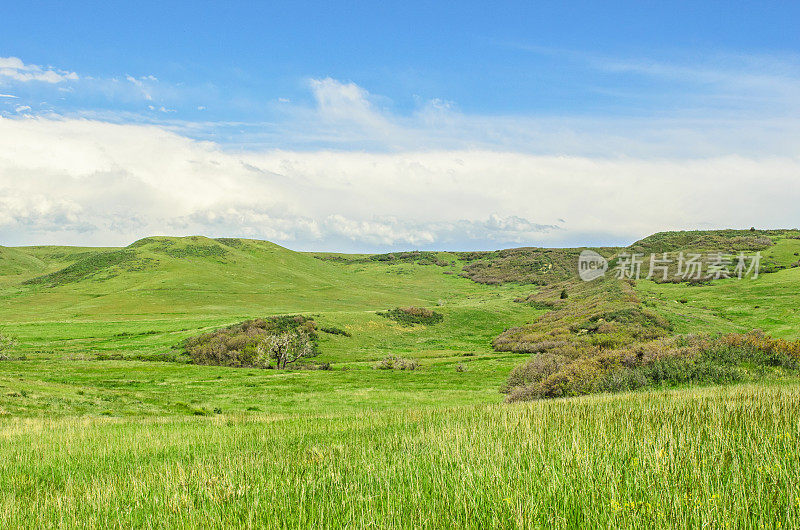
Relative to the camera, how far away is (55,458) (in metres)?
10.5

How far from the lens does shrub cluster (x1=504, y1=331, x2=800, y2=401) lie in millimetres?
19172

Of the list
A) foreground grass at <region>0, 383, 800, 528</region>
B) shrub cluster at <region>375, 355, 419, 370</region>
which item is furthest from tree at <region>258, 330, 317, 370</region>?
foreground grass at <region>0, 383, 800, 528</region>

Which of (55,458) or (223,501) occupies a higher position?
(223,501)

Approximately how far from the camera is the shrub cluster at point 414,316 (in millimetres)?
80500

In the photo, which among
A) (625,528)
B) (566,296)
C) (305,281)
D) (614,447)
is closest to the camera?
(625,528)

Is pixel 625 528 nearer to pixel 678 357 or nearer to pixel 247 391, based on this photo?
pixel 678 357

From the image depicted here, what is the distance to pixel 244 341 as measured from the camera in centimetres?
5991

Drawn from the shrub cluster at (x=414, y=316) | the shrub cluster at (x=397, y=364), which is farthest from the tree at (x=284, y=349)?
the shrub cluster at (x=414, y=316)

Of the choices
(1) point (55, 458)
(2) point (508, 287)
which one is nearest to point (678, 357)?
(1) point (55, 458)

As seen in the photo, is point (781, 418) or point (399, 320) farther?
point (399, 320)

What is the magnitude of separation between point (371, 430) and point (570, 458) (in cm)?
619

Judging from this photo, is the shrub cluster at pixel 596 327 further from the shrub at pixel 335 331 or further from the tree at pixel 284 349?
the tree at pixel 284 349

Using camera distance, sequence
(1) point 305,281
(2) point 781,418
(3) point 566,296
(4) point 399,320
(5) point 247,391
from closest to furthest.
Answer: (2) point 781,418
(5) point 247,391
(4) point 399,320
(3) point 566,296
(1) point 305,281

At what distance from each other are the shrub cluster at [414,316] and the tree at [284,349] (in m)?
22.7
